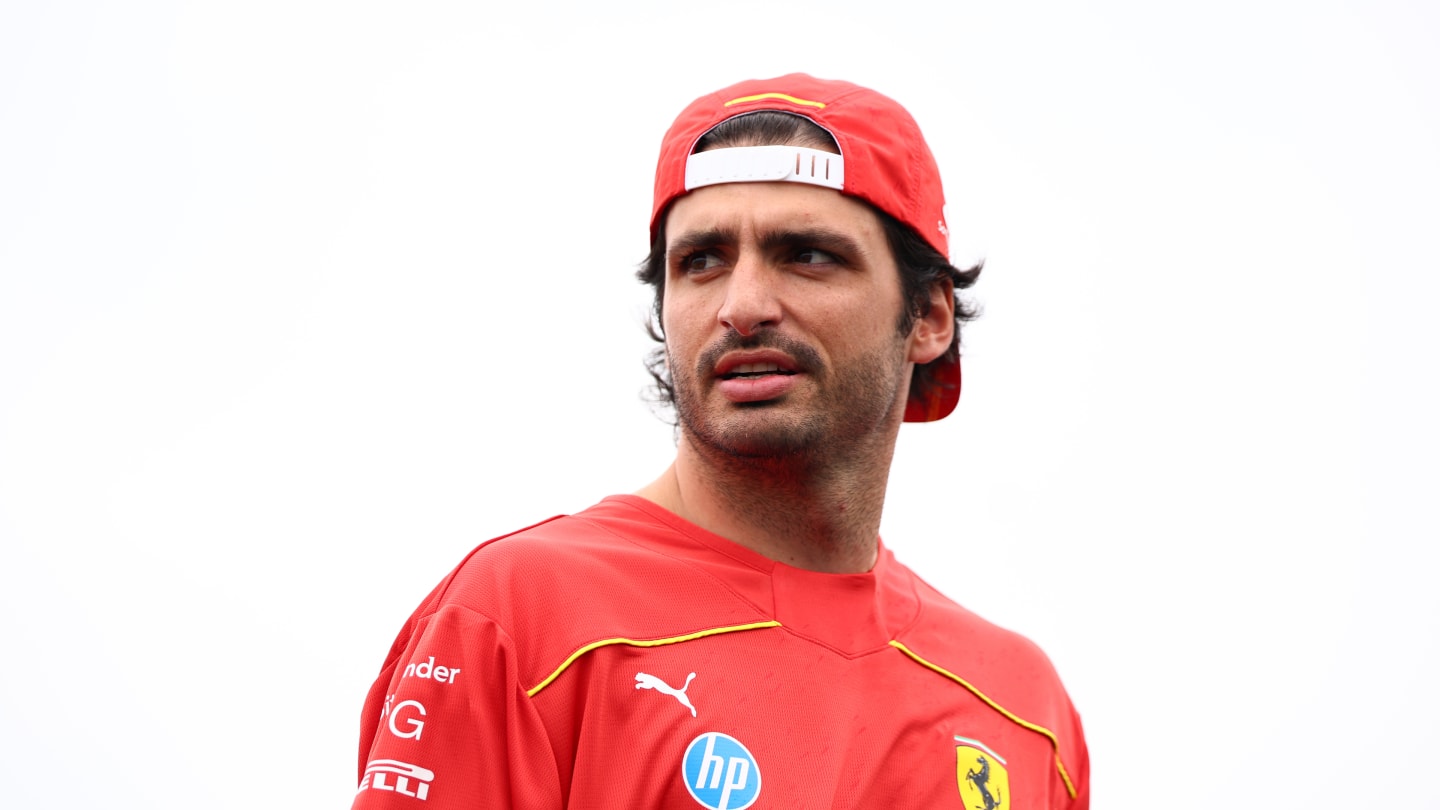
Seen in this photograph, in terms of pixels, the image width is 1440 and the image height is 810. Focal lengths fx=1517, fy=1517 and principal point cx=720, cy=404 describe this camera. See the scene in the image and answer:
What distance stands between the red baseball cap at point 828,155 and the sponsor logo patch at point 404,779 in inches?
54.7

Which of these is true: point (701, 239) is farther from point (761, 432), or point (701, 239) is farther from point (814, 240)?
point (761, 432)

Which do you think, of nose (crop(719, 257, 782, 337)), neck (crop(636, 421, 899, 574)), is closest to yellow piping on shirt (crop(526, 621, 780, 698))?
neck (crop(636, 421, 899, 574))

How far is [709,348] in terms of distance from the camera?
10.3ft

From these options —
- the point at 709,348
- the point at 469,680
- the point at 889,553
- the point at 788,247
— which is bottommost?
the point at 469,680

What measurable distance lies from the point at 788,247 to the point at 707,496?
563mm

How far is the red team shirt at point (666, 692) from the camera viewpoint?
2.67m

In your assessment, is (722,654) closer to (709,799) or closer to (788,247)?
(709,799)

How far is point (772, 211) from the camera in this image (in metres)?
3.19

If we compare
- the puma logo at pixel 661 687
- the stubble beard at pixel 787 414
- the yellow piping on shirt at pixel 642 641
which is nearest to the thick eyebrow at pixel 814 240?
the stubble beard at pixel 787 414

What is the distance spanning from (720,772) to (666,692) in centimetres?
18

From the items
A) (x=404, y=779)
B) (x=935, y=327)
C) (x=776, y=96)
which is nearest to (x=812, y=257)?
(x=776, y=96)

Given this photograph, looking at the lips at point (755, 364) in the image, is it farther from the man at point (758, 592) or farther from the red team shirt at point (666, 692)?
the red team shirt at point (666, 692)

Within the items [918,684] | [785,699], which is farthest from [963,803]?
[785,699]

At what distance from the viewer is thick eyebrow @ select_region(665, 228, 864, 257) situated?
3176 millimetres
